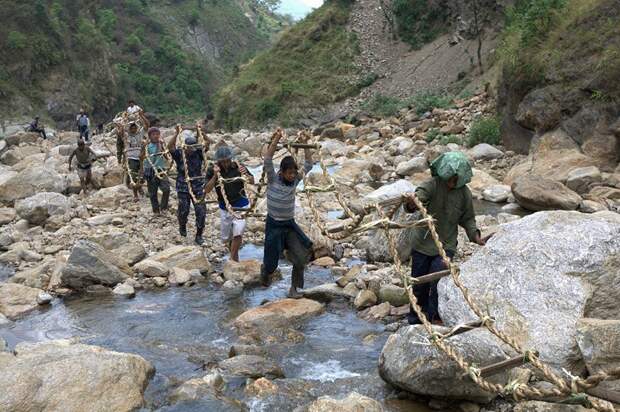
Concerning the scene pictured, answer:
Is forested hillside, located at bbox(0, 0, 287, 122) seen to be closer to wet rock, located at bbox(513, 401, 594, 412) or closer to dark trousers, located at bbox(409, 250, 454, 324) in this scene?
dark trousers, located at bbox(409, 250, 454, 324)

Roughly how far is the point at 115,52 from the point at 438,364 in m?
67.8

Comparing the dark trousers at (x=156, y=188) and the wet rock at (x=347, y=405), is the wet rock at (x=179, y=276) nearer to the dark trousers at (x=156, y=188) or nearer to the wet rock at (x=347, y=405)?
the dark trousers at (x=156, y=188)

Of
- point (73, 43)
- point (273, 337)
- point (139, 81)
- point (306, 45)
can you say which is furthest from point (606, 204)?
point (139, 81)

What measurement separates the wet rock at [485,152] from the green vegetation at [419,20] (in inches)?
769

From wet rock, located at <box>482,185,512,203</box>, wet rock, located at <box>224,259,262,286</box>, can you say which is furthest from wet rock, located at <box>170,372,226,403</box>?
wet rock, located at <box>482,185,512,203</box>

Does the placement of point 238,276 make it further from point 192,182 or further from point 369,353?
point 369,353

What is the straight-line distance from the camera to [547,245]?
16.8 feet

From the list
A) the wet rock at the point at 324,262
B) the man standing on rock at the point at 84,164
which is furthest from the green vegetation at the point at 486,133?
the man standing on rock at the point at 84,164

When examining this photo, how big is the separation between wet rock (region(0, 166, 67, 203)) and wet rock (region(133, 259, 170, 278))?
19.9 ft

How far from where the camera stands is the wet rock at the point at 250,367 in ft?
16.7

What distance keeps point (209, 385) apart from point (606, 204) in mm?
8050

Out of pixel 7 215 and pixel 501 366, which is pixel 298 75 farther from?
pixel 501 366

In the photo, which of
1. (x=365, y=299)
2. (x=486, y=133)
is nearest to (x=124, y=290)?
(x=365, y=299)

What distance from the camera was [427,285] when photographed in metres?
5.54
